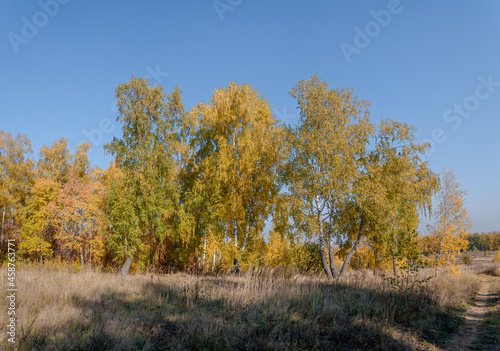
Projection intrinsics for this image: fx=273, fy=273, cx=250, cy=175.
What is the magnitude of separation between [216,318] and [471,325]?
8.88 meters

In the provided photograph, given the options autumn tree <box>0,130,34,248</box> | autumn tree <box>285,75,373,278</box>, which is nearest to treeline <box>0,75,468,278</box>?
autumn tree <box>285,75,373,278</box>

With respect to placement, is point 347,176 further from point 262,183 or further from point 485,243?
point 485,243

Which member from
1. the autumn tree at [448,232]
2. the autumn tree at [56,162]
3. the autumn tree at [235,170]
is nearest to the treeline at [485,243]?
the autumn tree at [448,232]

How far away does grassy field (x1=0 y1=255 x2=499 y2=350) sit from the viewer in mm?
5363

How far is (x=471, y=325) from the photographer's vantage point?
30.2 ft

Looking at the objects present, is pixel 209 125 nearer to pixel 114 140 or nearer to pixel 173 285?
pixel 114 140

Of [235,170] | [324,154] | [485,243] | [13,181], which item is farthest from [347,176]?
[485,243]

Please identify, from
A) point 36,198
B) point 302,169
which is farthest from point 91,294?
point 36,198

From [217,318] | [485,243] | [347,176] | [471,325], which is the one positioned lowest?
[485,243]

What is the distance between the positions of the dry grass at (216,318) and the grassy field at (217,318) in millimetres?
21

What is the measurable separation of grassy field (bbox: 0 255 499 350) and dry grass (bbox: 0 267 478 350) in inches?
0.8

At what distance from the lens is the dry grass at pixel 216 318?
5371mm

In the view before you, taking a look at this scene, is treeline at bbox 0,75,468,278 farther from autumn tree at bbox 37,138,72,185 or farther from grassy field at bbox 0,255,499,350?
autumn tree at bbox 37,138,72,185

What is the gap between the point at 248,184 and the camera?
1950 cm
